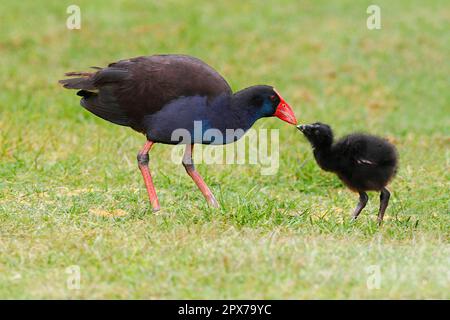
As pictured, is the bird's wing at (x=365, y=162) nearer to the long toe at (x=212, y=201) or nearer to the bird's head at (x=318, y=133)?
the bird's head at (x=318, y=133)

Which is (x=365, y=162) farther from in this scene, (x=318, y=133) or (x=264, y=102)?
(x=264, y=102)

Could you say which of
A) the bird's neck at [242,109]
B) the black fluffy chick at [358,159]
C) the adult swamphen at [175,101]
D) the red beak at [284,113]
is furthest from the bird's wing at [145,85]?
the black fluffy chick at [358,159]

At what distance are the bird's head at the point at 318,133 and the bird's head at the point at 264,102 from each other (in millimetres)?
155

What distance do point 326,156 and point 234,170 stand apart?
1708mm

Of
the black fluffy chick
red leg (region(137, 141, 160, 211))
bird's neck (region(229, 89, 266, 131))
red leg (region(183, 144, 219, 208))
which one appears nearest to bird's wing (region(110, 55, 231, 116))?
bird's neck (region(229, 89, 266, 131))

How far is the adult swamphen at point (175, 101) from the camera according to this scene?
6.64 metres

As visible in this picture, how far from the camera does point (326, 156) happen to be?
690 centimetres

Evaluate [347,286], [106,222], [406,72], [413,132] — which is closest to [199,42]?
[406,72]

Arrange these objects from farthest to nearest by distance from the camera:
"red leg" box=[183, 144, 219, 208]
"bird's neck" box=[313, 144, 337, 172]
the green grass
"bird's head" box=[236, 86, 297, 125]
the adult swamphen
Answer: "red leg" box=[183, 144, 219, 208]
"bird's neck" box=[313, 144, 337, 172]
"bird's head" box=[236, 86, 297, 125]
the adult swamphen
the green grass

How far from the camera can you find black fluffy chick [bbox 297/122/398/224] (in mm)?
6734

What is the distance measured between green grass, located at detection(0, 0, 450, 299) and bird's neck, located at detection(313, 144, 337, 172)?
39 cm

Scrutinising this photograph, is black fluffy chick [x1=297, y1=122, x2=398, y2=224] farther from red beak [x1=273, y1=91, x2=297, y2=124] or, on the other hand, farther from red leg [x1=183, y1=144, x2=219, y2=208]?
red leg [x1=183, y1=144, x2=219, y2=208]
